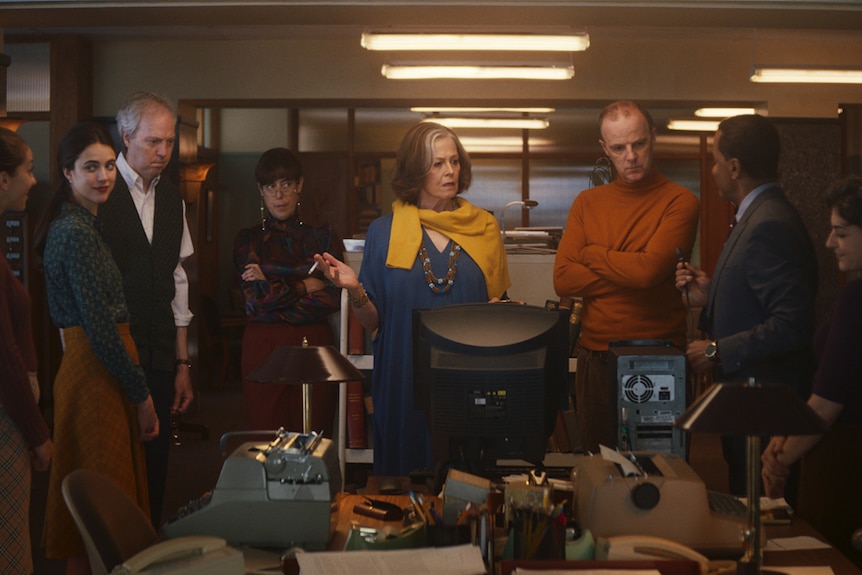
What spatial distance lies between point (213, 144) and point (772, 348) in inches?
388

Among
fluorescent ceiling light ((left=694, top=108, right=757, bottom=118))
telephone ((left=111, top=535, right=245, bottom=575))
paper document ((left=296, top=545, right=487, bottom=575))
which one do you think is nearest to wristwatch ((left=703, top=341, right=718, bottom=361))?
paper document ((left=296, top=545, right=487, bottom=575))

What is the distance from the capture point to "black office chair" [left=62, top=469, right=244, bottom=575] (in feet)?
6.01

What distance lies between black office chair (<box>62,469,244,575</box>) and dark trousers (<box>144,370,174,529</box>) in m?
1.37

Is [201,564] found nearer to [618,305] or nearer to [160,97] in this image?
[618,305]

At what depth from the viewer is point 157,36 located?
327 inches

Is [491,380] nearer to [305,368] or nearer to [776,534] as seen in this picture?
[305,368]

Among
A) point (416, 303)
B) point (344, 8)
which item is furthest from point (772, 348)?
point (344, 8)

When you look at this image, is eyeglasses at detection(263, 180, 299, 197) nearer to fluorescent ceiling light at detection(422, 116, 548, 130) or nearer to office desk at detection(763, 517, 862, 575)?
office desk at detection(763, 517, 862, 575)

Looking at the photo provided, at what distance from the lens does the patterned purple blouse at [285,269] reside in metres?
4.27

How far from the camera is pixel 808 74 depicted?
718 cm

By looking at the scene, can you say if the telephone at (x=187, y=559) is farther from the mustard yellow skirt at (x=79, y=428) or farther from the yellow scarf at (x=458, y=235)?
the yellow scarf at (x=458, y=235)

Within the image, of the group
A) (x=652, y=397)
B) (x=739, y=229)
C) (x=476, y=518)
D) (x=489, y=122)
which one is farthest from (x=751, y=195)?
(x=489, y=122)

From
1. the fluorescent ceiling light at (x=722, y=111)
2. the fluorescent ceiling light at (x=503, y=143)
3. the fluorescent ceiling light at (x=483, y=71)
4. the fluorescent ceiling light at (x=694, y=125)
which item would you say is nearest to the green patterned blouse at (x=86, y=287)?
the fluorescent ceiling light at (x=483, y=71)

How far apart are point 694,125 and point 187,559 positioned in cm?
1023
